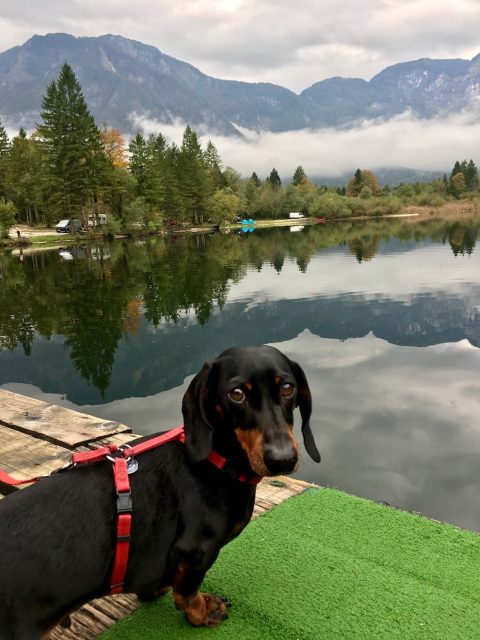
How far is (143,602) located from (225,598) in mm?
565

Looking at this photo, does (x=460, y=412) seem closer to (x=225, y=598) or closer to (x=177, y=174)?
(x=225, y=598)

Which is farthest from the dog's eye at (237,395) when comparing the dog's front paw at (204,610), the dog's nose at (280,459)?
the dog's front paw at (204,610)

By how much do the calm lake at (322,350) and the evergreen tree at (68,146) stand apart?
40827mm

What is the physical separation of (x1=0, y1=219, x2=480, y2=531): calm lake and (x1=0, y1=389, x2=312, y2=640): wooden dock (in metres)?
2.45

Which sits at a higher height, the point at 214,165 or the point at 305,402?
the point at 214,165

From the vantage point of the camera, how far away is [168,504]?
2756 millimetres

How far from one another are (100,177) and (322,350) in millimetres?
61521

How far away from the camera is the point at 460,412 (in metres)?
8.89

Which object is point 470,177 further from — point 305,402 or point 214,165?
point 305,402

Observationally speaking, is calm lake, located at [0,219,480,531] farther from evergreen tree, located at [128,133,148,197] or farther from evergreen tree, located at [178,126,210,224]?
evergreen tree, located at [178,126,210,224]

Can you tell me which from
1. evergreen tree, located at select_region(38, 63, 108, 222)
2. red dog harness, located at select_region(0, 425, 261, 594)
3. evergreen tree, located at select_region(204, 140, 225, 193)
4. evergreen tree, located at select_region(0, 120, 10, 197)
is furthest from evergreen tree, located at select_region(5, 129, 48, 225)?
red dog harness, located at select_region(0, 425, 261, 594)

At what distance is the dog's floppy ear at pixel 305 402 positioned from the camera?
2887mm

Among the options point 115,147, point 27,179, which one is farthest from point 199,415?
point 115,147

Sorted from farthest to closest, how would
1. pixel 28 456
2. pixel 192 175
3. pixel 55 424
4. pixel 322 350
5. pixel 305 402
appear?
1. pixel 192 175
2. pixel 322 350
3. pixel 55 424
4. pixel 28 456
5. pixel 305 402
